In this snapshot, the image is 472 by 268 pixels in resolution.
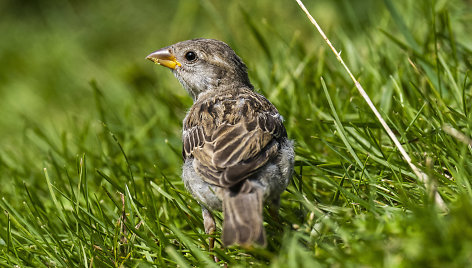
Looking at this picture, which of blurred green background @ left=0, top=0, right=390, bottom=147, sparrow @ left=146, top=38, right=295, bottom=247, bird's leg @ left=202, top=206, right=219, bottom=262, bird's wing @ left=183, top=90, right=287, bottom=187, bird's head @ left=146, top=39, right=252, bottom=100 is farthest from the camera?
blurred green background @ left=0, top=0, right=390, bottom=147

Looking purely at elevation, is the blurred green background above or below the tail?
above

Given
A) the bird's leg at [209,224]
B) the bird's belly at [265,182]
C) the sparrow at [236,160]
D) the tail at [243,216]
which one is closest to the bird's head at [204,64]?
the sparrow at [236,160]

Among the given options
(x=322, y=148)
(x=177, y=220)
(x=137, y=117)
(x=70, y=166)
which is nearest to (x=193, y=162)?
(x=177, y=220)

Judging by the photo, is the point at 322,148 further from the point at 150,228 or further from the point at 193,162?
the point at 150,228

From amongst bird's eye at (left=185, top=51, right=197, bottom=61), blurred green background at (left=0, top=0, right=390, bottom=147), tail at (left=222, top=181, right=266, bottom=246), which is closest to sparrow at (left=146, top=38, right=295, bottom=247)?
tail at (left=222, top=181, right=266, bottom=246)

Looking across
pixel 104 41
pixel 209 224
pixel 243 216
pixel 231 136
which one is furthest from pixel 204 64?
pixel 104 41

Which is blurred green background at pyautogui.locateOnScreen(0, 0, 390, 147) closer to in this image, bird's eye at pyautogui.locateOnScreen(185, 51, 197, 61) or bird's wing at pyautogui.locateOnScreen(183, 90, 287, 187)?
bird's eye at pyautogui.locateOnScreen(185, 51, 197, 61)
